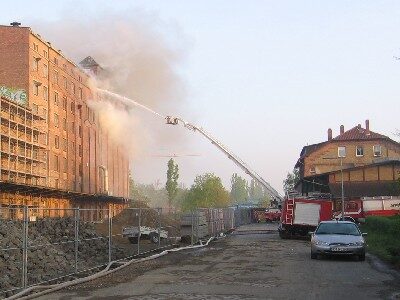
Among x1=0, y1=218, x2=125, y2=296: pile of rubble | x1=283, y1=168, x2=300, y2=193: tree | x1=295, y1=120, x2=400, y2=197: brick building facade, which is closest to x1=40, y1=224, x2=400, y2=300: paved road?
x1=0, y1=218, x2=125, y2=296: pile of rubble

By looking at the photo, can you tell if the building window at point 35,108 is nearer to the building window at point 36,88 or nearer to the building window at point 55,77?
the building window at point 36,88

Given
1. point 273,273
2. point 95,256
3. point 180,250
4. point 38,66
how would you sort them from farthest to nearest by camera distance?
point 38,66 < point 180,250 < point 95,256 < point 273,273

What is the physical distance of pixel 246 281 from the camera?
13.7m

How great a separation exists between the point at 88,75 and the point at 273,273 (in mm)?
57340

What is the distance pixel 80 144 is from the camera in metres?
70.8

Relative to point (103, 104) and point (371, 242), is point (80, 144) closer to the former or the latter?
point (103, 104)

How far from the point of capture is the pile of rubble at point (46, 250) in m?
16.0

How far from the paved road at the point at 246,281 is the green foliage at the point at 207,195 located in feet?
343

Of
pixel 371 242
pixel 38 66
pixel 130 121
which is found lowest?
pixel 371 242

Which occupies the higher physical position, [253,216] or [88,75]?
[88,75]

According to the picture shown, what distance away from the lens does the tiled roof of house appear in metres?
89.2

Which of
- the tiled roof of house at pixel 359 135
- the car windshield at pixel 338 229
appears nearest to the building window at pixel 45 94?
the car windshield at pixel 338 229

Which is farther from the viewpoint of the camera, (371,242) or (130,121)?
(130,121)

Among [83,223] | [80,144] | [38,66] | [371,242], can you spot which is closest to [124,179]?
[80,144]
